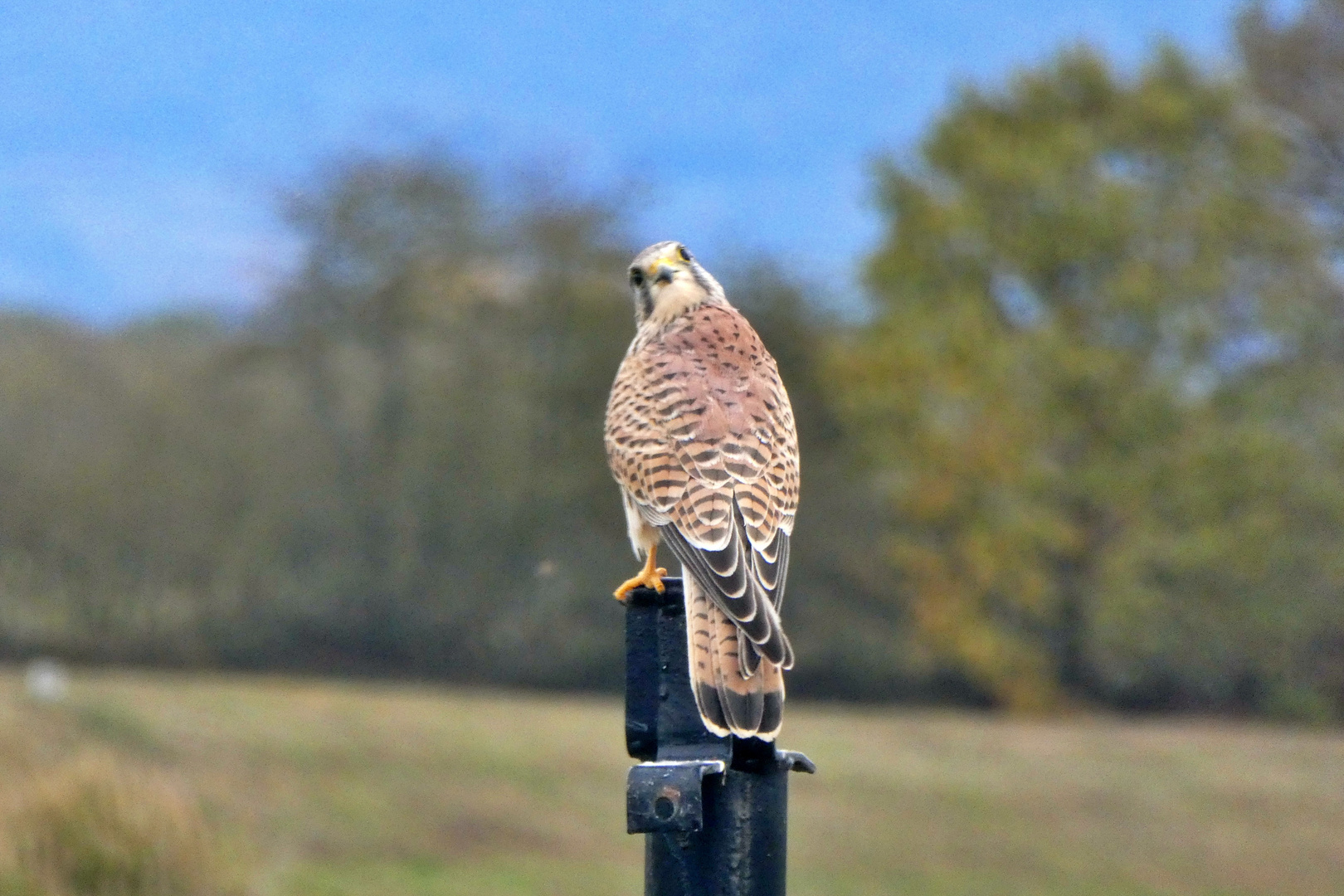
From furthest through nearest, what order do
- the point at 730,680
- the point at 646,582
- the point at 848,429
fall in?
the point at 848,429
the point at 646,582
the point at 730,680

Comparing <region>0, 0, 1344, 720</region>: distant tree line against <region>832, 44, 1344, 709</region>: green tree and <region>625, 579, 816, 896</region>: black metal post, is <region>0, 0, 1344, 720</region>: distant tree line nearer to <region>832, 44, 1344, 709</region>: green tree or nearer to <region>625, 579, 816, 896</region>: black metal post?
<region>832, 44, 1344, 709</region>: green tree

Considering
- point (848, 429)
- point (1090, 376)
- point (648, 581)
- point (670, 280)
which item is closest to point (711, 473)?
point (648, 581)

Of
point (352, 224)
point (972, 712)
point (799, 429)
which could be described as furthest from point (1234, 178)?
point (352, 224)

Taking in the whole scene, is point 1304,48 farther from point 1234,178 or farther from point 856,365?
point 856,365

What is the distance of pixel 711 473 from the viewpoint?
3.08m

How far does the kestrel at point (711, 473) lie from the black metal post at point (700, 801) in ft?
0.21

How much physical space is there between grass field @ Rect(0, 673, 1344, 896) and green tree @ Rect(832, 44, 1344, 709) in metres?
2.36

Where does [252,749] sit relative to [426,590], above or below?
below

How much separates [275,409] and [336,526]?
4.90 feet

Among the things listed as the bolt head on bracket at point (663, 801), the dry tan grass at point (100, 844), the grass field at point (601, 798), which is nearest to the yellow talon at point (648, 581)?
the bolt head on bracket at point (663, 801)

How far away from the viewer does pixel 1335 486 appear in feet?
50.3

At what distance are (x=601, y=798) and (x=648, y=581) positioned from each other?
402 inches

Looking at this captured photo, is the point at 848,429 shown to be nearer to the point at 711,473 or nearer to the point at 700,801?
the point at 711,473

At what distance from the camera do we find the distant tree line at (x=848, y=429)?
17.2m
